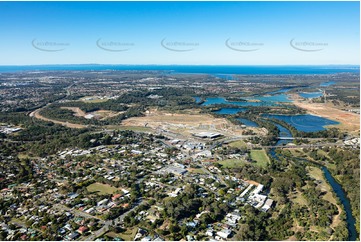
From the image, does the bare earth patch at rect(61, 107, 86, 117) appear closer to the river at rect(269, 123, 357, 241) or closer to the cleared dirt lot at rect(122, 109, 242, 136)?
the cleared dirt lot at rect(122, 109, 242, 136)

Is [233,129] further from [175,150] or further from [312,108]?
[312,108]

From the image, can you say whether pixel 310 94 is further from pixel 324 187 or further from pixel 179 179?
pixel 179 179

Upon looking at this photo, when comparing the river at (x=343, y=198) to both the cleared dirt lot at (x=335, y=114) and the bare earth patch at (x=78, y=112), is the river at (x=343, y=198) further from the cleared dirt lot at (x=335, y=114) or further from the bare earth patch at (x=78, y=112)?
the bare earth patch at (x=78, y=112)

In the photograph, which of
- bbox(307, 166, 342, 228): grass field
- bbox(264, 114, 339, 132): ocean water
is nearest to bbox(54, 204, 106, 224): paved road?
bbox(307, 166, 342, 228): grass field

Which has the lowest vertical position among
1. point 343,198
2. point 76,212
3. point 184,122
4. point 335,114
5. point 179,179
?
point 76,212

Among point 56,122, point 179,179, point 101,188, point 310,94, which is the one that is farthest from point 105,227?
point 310,94

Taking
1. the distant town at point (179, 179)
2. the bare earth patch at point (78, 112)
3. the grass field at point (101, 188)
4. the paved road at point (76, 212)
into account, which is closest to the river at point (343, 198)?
the distant town at point (179, 179)
